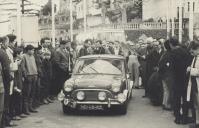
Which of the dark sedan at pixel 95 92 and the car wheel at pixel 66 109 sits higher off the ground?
the dark sedan at pixel 95 92

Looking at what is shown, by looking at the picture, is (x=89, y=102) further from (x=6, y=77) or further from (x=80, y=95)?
(x=6, y=77)

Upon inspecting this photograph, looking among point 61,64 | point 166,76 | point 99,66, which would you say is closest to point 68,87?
point 99,66

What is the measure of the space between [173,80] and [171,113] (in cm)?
219

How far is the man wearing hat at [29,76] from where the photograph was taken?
16406 millimetres

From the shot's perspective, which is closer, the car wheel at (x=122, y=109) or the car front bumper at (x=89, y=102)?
the car front bumper at (x=89, y=102)

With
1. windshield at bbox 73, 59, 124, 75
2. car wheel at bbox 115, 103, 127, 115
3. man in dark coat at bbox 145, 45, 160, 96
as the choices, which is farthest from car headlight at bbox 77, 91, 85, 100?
man in dark coat at bbox 145, 45, 160, 96

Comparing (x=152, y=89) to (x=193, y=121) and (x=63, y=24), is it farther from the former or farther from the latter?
(x=63, y=24)

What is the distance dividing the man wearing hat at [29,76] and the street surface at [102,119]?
39cm

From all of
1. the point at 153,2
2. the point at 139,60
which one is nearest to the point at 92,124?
the point at 139,60

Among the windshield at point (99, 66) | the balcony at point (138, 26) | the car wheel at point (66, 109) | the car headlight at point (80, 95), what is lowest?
the car wheel at point (66, 109)

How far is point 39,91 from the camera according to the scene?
710 inches

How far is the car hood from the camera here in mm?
16219

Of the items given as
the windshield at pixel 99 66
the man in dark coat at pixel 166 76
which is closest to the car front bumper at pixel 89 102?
the man in dark coat at pixel 166 76

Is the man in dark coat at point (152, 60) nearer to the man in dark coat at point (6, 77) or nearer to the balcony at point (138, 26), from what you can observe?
the man in dark coat at point (6, 77)
